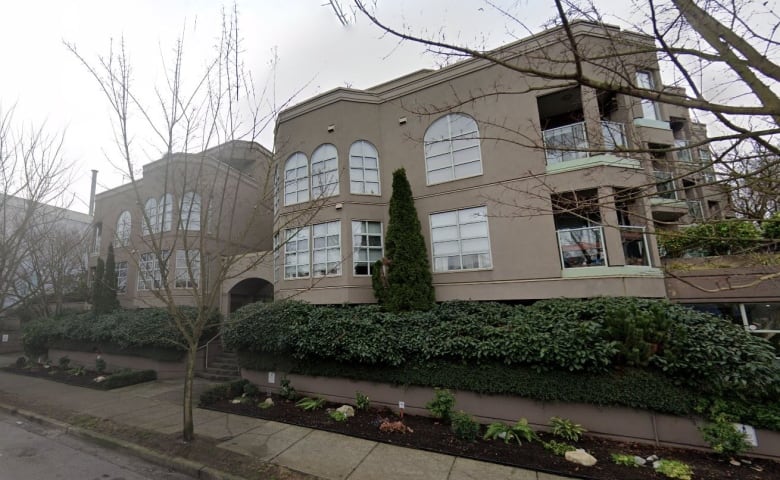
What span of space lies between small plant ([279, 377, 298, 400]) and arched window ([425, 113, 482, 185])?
774 cm

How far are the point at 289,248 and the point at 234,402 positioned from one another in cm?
598

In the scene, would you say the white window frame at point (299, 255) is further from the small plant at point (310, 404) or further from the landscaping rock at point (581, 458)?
the landscaping rock at point (581, 458)

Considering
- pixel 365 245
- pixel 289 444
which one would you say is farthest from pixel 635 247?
pixel 289 444

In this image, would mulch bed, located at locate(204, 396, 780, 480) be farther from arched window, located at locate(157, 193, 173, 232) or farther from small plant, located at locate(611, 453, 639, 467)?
arched window, located at locate(157, 193, 173, 232)

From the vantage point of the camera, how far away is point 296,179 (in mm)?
13023

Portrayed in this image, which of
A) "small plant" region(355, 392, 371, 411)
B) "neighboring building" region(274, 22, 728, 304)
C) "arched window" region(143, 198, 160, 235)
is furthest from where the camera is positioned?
"neighboring building" region(274, 22, 728, 304)

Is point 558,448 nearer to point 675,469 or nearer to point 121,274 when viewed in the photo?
point 675,469

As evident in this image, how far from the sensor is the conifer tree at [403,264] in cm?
977

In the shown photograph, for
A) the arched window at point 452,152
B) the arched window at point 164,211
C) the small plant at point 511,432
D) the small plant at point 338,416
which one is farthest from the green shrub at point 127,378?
the arched window at point 452,152

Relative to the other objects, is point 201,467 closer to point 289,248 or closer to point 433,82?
point 289,248

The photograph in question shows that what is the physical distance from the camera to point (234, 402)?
838 centimetres

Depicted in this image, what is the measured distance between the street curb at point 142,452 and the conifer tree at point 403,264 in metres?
5.58

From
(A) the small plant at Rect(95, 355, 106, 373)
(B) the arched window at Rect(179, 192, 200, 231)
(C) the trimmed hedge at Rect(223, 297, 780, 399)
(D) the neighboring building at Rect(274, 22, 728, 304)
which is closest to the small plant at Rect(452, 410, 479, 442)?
(C) the trimmed hedge at Rect(223, 297, 780, 399)

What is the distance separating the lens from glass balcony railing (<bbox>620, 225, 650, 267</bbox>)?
951cm
